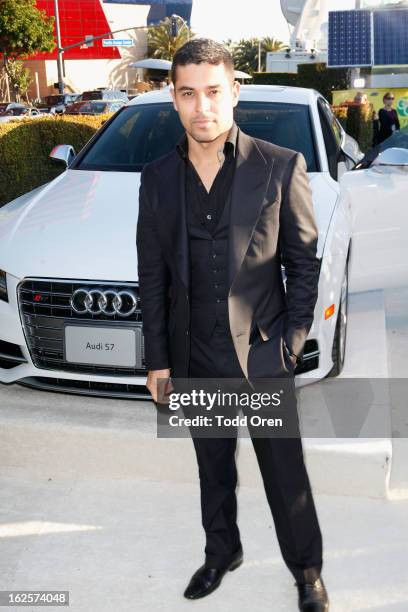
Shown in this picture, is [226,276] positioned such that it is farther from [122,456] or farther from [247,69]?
[247,69]

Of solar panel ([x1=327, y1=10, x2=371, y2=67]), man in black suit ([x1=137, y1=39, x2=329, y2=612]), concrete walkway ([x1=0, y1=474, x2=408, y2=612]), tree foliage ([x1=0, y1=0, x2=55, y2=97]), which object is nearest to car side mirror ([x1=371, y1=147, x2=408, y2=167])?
concrete walkway ([x1=0, y1=474, x2=408, y2=612])

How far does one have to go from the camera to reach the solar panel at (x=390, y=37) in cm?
2688

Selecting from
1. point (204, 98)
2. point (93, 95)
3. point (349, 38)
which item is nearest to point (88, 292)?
point (204, 98)

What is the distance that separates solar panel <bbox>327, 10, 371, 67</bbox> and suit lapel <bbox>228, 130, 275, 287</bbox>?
24928 millimetres

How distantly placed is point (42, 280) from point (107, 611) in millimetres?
1617

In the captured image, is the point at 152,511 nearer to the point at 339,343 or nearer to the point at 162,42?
the point at 339,343

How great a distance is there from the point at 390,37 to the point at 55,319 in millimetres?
26318

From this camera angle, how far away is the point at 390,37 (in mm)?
27438

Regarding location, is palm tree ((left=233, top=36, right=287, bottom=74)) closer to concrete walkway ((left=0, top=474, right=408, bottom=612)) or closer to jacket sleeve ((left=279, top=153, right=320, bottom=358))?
concrete walkway ((left=0, top=474, right=408, bottom=612))

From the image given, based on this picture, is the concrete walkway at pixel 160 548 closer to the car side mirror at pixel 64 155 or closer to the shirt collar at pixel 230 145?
the shirt collar at pixel 230 145

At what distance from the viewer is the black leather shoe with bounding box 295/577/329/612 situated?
275 centimetres

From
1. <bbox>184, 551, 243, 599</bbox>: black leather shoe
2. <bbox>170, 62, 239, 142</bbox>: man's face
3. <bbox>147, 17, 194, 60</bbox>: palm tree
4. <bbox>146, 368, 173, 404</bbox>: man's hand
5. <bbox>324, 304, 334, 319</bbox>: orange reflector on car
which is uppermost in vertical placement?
<bbox>147, 17, 194, 60</bbox>: palm tree

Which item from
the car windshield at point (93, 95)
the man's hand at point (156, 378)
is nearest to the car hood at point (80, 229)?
the man's hand at point (156, 378)

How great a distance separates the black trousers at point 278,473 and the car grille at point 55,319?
1.03 m
